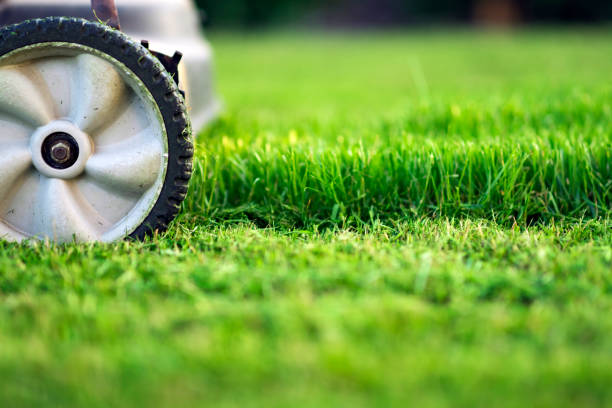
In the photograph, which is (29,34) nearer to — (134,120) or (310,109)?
(134,120)

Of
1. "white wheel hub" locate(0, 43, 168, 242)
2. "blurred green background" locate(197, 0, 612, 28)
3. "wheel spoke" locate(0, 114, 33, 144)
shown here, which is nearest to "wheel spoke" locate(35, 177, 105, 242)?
"white wheel hub" locate(0, 43, 168, 242)

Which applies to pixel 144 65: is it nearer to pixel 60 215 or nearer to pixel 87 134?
pixel 87 134

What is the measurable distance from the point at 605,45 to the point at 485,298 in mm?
9884

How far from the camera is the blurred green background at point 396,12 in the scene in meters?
18.2

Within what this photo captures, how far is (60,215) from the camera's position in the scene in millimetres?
1507

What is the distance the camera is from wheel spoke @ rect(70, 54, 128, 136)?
1489mm

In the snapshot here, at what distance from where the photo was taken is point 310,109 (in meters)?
4.01

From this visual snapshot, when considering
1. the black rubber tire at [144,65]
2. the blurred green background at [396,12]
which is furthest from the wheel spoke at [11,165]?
the blurred green background at [396,12]

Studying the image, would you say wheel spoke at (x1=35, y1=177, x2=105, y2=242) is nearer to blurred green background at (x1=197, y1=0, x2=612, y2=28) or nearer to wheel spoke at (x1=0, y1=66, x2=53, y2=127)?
wheel spoke at (x1=0, y1=66, x2=53, y2=127)

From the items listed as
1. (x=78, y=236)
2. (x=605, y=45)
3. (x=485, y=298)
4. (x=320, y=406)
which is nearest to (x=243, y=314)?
(x=320, y=406)

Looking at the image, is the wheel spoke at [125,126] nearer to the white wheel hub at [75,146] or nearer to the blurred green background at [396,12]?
the white wheel hub at [75,146]

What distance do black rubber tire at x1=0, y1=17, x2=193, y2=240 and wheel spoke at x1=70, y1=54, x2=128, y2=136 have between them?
0.05 metres

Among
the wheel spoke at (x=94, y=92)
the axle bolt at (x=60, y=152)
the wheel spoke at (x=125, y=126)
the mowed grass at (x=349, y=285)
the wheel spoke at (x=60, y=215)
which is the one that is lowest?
the mowed grass at (x=349, y=285)

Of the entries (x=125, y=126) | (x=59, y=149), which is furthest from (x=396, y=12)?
(x=59, y=149)
